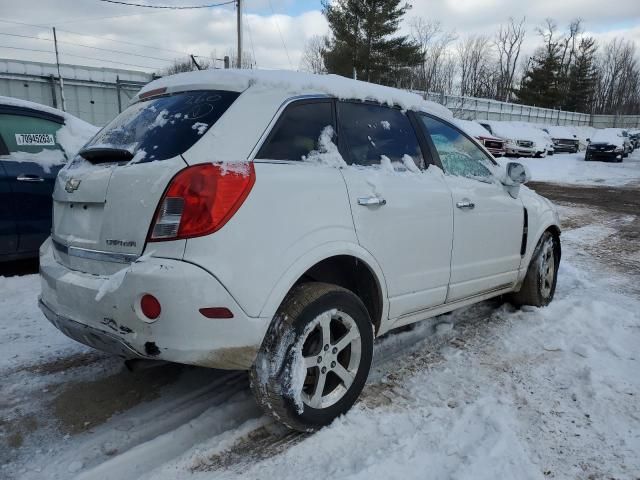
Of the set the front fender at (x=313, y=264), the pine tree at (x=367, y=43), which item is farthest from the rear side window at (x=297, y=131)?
the pine tree at (x=367, y=43)

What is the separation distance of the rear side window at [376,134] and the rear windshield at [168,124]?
717mm

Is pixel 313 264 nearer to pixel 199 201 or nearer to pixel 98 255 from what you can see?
pixel 199 201

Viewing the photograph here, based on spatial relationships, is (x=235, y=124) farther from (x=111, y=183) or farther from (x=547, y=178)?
(x=547, y=178)

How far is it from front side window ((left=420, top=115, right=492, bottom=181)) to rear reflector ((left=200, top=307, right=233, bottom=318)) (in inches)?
76.4

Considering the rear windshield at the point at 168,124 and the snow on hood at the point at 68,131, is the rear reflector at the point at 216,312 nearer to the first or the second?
the rear windshield at the point at 168,124

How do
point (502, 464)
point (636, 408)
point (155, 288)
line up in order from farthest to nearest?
point (636, 408) → point (502, 464) → point (155, 288)

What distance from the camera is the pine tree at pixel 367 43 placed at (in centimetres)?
3406

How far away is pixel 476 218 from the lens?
3.56m

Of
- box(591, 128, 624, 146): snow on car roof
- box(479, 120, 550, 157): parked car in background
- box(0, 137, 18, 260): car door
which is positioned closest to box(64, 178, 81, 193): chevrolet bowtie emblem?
box(0, 137, 18, 260): car door

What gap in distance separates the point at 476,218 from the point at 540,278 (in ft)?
4.31

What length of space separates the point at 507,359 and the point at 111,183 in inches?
108

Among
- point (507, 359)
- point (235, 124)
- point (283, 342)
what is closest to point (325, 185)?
point (235, 124)

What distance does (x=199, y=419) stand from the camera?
2693 millimetres

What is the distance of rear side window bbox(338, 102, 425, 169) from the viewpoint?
2928 mm
